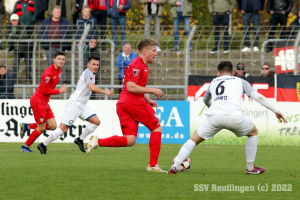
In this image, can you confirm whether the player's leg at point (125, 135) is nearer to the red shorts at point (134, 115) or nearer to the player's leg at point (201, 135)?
the red shorts at point (134, 115)

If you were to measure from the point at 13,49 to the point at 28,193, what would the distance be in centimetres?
1014

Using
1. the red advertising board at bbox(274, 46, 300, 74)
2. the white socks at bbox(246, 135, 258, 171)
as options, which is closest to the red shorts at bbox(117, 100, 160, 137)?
the white socks at bbox(246, 135, 258, 171)

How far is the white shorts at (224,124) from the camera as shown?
6520 mm

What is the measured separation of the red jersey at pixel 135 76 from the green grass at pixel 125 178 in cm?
113

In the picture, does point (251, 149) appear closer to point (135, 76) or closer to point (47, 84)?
point (135, 76)

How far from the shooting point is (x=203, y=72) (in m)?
15.7

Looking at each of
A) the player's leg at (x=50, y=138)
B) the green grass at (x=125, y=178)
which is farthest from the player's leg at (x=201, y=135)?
the player's leg at (x=50, y=138)

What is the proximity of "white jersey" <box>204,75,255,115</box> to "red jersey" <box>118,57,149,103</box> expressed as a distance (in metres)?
1.11

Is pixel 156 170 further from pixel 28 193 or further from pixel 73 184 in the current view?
pixel 28 193

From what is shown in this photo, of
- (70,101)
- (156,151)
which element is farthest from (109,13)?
(156,151)

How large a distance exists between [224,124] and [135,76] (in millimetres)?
1505

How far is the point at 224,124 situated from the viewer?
6.56 metres

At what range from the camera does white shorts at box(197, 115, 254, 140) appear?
652 centimetres

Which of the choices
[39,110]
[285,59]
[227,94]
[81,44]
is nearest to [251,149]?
[227,94]
